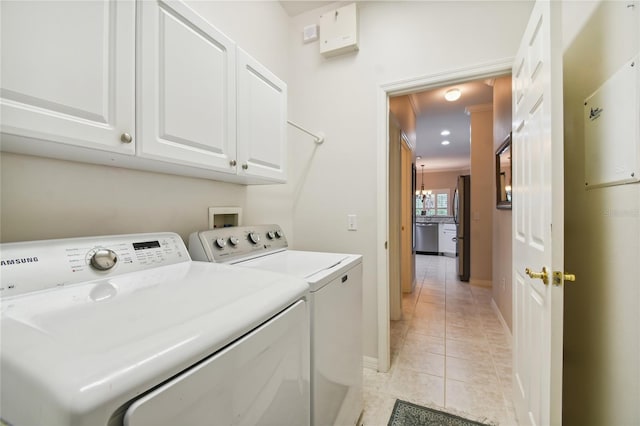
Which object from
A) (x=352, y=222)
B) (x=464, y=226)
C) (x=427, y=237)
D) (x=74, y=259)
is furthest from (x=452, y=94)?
(x=427, y=237)

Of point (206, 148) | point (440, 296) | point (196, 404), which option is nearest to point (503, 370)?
point (440, 296)

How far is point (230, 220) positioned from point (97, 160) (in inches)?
30.7

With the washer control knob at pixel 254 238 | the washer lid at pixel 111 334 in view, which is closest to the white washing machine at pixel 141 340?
the washer lid at pixel 111 334

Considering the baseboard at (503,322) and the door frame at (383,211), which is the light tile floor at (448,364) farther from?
the door frame at (383,211)

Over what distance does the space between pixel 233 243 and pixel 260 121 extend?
2.14ft

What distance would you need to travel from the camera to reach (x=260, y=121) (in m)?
1.44

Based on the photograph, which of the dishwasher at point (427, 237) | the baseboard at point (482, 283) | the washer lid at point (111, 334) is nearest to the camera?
the washer lid at point (111, 334)

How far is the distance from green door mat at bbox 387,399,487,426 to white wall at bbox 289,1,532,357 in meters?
0.45

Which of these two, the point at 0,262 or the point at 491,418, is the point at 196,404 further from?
the point at 491,418

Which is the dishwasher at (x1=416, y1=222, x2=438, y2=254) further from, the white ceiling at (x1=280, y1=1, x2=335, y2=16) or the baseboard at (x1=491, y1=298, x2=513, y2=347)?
the white ceiling at (x1=280, y1=1, x2=335, y2=16)

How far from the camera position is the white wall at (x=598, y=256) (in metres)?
0.85

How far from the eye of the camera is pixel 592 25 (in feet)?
3.50

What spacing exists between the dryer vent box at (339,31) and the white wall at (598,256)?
1202mm

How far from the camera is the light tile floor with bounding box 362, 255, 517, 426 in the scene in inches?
64.7
